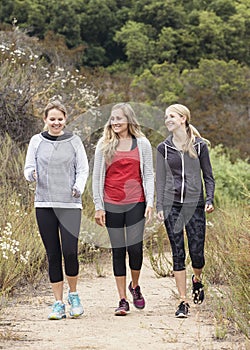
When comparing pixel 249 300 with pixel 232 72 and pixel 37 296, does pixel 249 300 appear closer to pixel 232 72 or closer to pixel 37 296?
pixel 37 296

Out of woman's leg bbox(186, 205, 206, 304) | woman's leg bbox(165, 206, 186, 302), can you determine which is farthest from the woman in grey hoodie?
woman's leg bbox(186, 205, 206, 304)

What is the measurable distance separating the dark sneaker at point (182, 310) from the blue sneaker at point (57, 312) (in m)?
0.89

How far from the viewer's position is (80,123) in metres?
11.8

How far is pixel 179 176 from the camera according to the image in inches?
229

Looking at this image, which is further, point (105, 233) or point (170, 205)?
point (105, 233)

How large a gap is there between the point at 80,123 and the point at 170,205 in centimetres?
614

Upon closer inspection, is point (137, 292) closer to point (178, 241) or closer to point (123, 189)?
point (178, 241)

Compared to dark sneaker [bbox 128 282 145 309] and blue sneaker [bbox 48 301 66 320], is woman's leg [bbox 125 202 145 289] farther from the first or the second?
blue sneaker [bbox 48 301 66 320]

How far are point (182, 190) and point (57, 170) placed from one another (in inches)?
39.3

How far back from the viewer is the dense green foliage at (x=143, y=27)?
3316 centimetres

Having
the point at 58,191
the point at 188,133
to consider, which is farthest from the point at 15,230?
the point at 188,133

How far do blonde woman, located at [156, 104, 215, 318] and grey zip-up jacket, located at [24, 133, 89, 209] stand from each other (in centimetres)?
65

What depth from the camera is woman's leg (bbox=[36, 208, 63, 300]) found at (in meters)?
5.68

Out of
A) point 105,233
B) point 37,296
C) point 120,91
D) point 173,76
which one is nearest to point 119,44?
point 173,76
